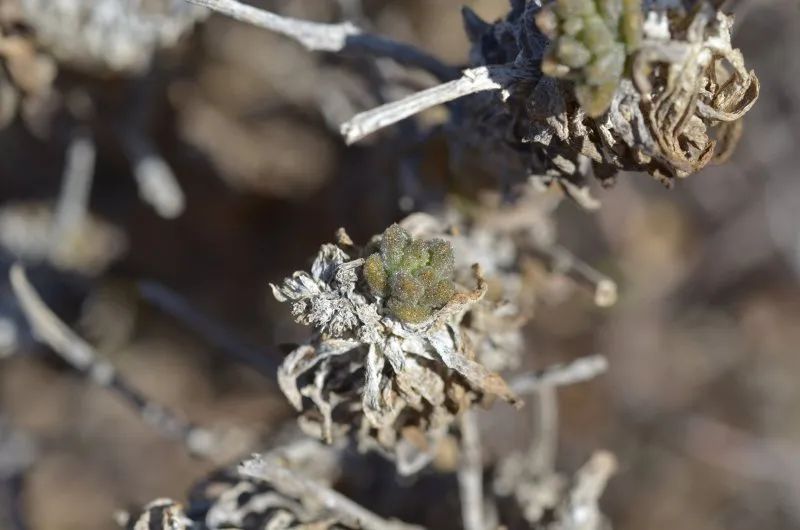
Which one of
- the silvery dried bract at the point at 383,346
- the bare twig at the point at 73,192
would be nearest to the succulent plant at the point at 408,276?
the silvery dried bract at the point at 383,346

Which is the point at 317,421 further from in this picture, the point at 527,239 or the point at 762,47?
the point at 762,47

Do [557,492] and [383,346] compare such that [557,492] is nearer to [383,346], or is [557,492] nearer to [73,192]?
[383,346]

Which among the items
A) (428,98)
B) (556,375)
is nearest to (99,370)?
(556,375)

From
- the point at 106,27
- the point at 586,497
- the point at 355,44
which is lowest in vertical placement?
the point at 586,497

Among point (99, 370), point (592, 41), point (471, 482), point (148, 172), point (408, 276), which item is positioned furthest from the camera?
point (148, 172)

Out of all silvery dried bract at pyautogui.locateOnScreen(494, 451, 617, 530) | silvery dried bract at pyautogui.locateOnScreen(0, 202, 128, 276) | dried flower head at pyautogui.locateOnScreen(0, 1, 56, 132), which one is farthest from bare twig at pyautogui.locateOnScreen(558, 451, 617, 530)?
silvery dried bract at pyautogui.locateOnScreen(0, 202, 128, 276)
